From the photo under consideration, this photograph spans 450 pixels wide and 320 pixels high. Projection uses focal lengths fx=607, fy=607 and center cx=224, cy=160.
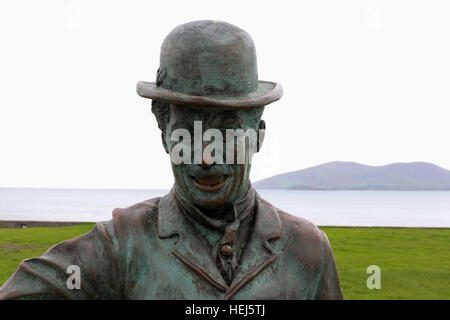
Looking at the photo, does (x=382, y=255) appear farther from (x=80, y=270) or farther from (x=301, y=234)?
(x=80, y=270)

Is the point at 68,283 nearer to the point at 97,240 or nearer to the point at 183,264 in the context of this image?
the point at 97,240

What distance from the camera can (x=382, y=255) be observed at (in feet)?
59.7

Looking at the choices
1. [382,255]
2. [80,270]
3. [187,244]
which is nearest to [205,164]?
[187,244]

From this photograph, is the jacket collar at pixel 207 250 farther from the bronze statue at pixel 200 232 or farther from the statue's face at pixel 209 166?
the statue's face at pixel 209 166

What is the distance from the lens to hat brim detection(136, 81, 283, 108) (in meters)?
3.36

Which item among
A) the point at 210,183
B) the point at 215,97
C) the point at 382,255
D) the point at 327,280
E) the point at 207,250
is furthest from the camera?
the point at 382,255

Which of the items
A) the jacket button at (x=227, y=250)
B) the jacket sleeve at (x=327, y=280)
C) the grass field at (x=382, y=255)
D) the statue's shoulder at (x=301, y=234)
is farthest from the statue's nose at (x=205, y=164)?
the grass field at (x=382, y=255)

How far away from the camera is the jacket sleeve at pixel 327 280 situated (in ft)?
12.2

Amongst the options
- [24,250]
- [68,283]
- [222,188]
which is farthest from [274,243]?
[24,250]

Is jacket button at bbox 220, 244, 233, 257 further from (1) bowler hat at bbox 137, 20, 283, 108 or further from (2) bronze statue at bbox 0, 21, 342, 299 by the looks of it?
(1) bowler hat at bbox 137, 20, 283, 108

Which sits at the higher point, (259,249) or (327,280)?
(259,249)

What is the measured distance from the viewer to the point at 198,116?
3.48m

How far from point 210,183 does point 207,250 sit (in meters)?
0.42

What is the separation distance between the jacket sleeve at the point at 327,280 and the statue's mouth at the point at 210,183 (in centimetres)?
80
